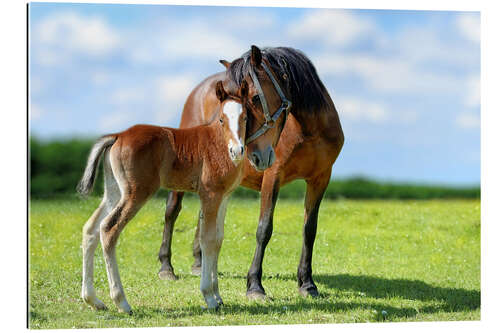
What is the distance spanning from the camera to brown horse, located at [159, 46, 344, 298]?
5.13 m

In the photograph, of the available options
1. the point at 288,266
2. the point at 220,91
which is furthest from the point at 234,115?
the point at 288,266

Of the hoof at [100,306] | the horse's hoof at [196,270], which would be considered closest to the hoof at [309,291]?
the horse's hoof at [196,270]

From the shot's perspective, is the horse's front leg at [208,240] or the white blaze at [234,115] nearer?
the white blaze at [234,115]

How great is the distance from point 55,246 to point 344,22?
4.24 meters

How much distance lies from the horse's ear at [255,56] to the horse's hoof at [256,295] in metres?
2.14

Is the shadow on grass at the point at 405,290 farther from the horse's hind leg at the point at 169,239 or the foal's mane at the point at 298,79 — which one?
the foal's mane at the point at 298,79

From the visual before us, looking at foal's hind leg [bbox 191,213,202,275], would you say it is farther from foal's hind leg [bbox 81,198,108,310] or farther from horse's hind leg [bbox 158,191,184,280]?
foal's hind leg [bbox 81,198,108,310]

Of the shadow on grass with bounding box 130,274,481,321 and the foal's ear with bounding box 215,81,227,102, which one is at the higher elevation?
the foal's ear with bounding box 215,81,227,102

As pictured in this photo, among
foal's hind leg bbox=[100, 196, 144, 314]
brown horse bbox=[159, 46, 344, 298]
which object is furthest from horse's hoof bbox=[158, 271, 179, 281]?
foal's hind leg bbox=[100, 196, 144, 314]

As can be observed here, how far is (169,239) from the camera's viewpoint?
7082 mm

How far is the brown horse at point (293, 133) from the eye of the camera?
5.13 metres

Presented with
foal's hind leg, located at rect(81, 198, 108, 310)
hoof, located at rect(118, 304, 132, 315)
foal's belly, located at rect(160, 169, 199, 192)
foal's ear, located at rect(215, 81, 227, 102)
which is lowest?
hoof, located at rect(118, 304, 132, 315)

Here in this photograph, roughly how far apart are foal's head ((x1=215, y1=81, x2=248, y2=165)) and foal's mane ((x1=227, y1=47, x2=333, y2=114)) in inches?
21.0

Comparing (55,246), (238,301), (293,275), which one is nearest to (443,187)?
(293,275)
